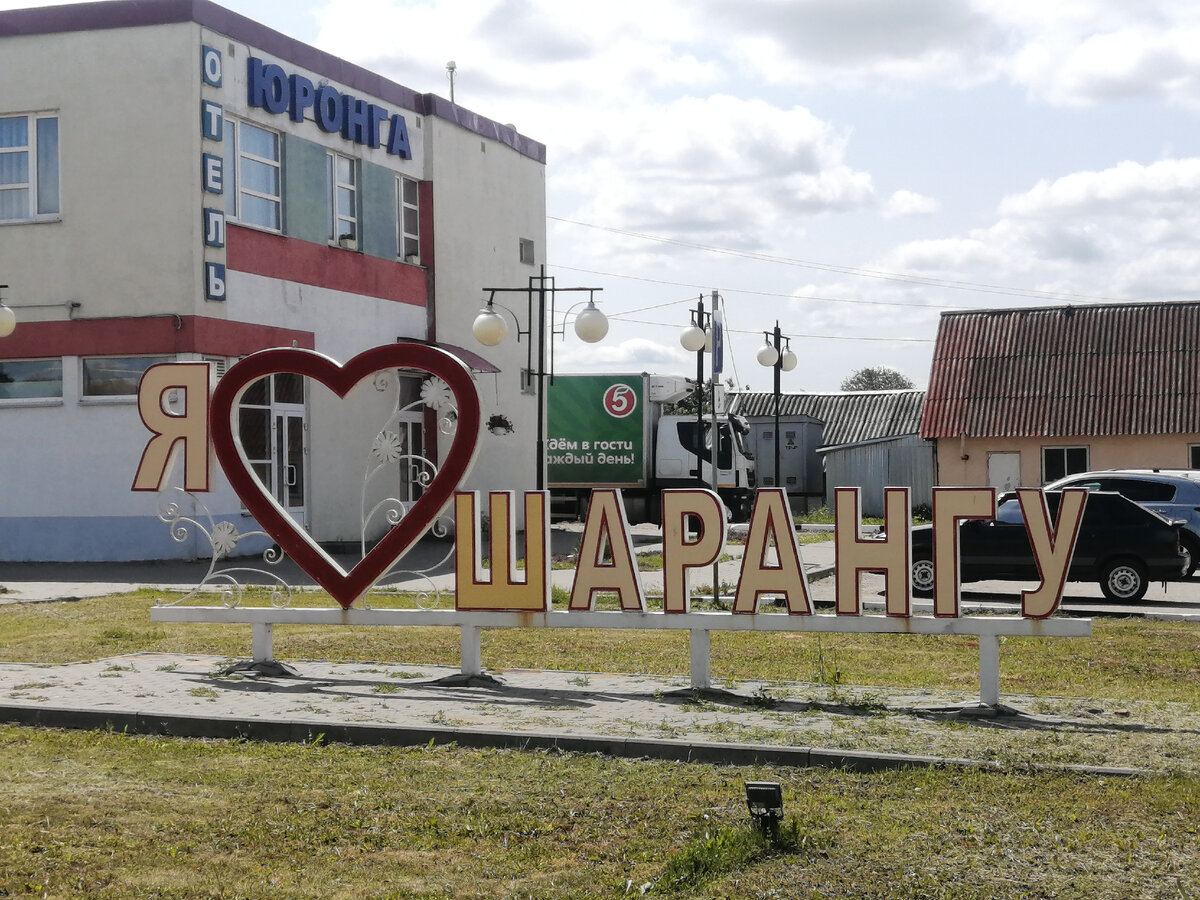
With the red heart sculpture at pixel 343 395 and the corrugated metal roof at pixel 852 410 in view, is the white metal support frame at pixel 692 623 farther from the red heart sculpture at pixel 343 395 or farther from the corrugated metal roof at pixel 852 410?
the corrugated metal roof at pixel 852 410

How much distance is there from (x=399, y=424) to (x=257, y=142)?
6.56m

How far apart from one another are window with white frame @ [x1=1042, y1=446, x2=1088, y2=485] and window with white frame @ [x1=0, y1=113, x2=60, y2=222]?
26117 mm

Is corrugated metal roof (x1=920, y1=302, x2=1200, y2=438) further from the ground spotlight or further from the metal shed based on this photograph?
the ground spotlight

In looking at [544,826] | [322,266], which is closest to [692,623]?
[544,826]

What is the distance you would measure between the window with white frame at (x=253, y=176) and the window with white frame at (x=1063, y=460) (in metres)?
22.3

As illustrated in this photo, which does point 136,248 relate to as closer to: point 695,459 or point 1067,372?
point 695,459

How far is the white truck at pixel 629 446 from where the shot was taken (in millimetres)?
35969

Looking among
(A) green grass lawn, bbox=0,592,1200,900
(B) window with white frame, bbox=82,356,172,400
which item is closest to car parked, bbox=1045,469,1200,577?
(A) green grass lawn, bbox=0,592,1200,900

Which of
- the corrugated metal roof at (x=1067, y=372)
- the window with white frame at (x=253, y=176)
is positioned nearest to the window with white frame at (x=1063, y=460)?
the corrugated metal roof at (x=1067, y=372)

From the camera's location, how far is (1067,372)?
40344 millimetres

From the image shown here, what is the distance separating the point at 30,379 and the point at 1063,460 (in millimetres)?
26604

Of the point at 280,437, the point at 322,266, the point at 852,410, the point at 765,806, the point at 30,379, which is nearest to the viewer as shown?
the point at 765,806

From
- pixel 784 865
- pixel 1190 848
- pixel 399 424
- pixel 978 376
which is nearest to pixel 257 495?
pixel 784 865

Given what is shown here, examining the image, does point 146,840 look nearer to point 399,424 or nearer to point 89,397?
point 89,397
